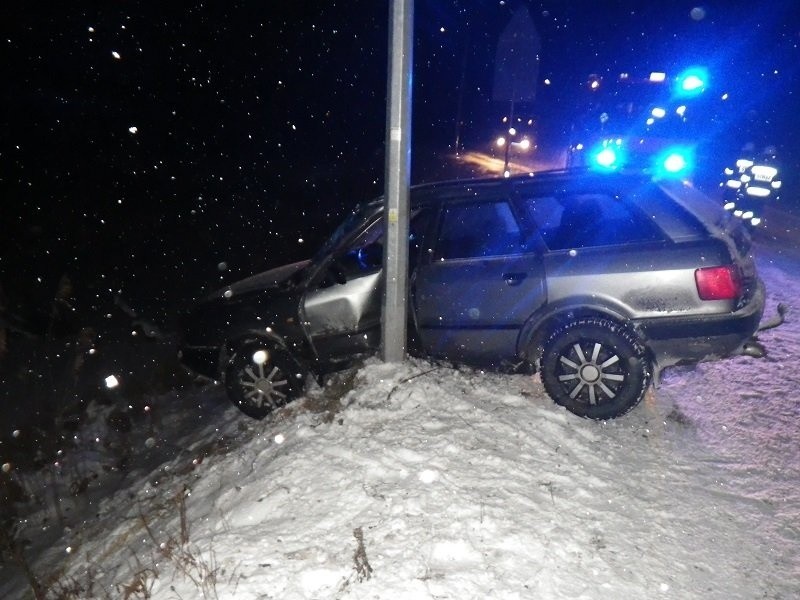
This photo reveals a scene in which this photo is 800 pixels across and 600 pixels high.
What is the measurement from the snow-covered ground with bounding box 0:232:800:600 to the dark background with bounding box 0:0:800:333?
20.8 ft

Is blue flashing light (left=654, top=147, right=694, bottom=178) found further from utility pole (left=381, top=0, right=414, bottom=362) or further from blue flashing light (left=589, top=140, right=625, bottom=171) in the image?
utility pole (left=381, top=0, right=414, bottom=362)

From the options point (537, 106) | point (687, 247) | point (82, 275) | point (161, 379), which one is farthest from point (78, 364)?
point (537, 106)

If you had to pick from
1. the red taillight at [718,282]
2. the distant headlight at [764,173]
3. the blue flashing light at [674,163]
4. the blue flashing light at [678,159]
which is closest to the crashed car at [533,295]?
the red taillight at [718,282]

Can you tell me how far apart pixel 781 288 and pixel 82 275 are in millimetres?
11218

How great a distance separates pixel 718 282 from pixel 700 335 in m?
0.39

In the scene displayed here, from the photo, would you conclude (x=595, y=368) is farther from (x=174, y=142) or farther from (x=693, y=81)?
(x=174, y=142)

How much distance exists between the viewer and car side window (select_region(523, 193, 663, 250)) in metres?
4.21

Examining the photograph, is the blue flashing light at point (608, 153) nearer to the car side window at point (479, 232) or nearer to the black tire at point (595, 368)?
the car side window at point (479, 232)

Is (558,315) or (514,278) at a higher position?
(514,278)

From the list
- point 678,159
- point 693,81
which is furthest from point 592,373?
point 693,81

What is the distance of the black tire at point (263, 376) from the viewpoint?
16.6ft

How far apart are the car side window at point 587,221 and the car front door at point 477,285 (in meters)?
0.18

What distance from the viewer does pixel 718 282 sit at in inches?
155

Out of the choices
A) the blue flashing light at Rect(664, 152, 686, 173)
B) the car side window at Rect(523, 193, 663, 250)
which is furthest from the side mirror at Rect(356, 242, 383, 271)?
the blue flashing light at Rect(664, 152, 686, 173)
